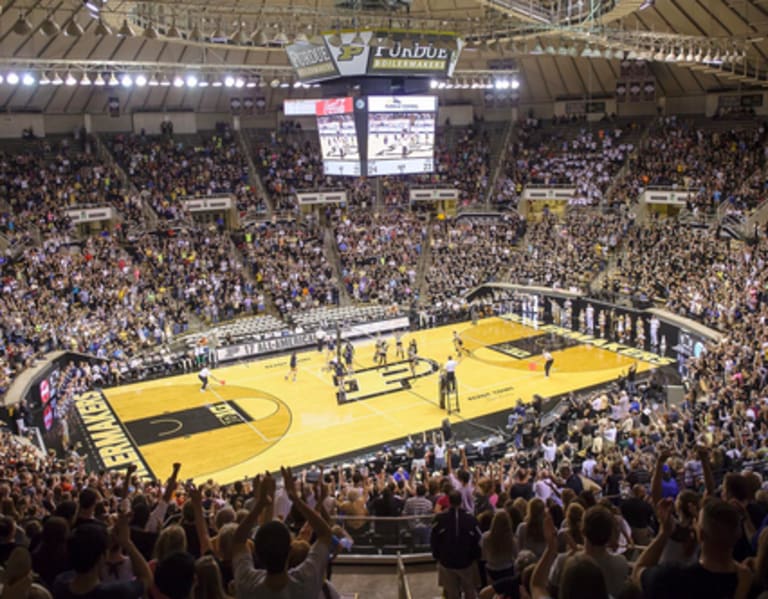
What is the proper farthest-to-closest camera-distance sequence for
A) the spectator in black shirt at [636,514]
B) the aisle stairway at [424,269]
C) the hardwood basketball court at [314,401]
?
the aisle stairway at [424,269], the hardwood basketball court at [314,401], the spectator in black shirt at [636,514]

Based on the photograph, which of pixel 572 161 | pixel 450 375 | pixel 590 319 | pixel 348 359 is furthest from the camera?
pixel 572 161

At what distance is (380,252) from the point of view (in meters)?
42.4

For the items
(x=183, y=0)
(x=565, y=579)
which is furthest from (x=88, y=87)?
(x=565, y=579)

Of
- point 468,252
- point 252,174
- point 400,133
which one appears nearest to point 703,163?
point 468,252

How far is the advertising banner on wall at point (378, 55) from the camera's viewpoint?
2586 centimetres

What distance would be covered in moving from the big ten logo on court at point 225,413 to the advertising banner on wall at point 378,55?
42.4 feet

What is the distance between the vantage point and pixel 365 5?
2784 cm

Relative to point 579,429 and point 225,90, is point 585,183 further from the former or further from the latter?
point 579,429

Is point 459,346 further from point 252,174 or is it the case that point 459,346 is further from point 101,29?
point 252,174

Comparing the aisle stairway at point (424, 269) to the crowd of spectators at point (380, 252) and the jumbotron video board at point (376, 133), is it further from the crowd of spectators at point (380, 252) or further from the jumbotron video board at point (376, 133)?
the jumbotron video board at point (376, 133)

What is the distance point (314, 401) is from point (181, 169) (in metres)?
23.5

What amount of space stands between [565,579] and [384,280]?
36830mm

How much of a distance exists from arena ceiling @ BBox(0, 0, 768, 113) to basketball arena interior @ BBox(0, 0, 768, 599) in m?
0.21

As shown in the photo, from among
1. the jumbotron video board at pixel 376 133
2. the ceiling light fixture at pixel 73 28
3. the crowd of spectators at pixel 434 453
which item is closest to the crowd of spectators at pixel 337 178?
the crowd of spectators at pixel 434 453
